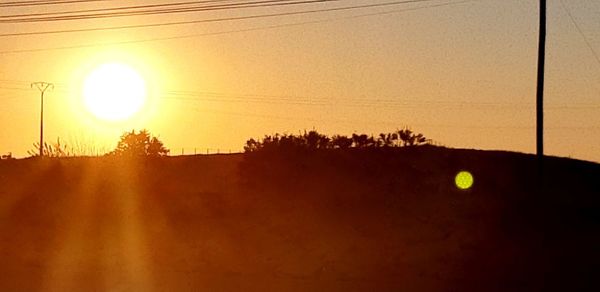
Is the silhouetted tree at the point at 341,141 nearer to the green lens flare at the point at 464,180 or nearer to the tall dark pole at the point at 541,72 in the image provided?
the green lens flare at the point at 464,180

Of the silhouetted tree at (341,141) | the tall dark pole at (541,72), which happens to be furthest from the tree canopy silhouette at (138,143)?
the tall dark pole at (541,72)

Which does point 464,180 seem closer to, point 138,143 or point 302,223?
point 302,223

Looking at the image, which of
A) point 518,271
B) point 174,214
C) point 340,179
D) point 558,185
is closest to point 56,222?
point 174,214

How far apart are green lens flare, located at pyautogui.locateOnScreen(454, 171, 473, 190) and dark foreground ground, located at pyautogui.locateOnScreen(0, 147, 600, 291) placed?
0.61 meters

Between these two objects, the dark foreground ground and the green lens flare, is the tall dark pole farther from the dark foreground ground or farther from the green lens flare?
the green lens flare

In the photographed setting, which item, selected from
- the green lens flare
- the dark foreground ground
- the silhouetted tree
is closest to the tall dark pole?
→ the dark foreground ground

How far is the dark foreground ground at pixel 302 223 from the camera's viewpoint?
41.8 metres

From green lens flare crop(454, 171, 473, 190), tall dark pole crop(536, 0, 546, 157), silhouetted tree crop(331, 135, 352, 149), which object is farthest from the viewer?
silhouetted tree crop(331, 135, 352, 149)

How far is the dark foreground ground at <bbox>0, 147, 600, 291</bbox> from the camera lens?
4181cm

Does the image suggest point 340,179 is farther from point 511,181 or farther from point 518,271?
point 518,271

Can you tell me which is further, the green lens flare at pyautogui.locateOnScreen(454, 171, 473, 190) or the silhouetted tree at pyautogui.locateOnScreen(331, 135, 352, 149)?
the silhouetted tree at pyautogui.locateOnScreen(331, 135, 352, 149)

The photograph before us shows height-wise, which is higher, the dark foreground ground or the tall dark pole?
the tall dark pole

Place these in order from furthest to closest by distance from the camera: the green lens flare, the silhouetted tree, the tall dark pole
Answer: the silhouetted tree → the green lens flare → the tall dark pole

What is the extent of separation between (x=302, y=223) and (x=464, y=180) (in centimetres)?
1497
